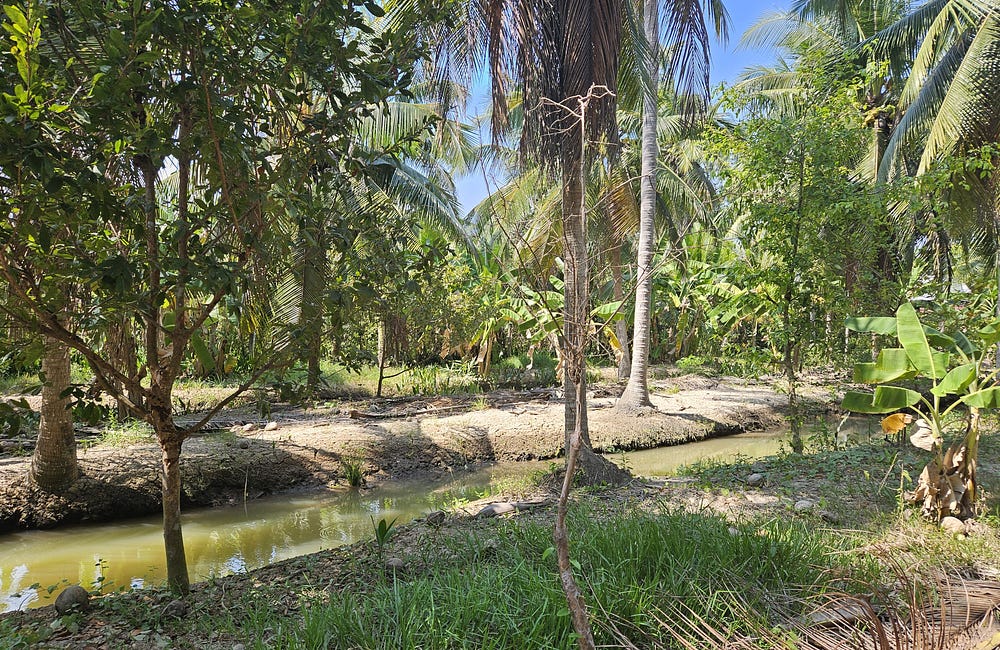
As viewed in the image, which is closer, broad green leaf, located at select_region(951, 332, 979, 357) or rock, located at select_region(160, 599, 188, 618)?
rock, located at select_region(160, 599, 188, 618)

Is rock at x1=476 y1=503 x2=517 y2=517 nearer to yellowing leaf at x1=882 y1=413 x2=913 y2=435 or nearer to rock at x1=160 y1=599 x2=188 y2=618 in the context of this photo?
rock at x1=160 y1=599 x2=188 y2=618

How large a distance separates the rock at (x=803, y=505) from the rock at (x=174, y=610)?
457 cm

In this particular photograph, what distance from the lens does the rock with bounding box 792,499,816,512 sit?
5406 mm

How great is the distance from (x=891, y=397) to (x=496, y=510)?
135 inches

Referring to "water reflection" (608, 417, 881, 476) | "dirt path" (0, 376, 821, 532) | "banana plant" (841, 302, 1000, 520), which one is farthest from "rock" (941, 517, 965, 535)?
"dirt path" (0, 376, 821, 532)

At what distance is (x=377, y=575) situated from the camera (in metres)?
4.25

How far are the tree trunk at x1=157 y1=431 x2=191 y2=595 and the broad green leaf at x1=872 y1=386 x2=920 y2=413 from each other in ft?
16.8

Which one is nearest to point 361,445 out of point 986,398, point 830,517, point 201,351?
point 201,351

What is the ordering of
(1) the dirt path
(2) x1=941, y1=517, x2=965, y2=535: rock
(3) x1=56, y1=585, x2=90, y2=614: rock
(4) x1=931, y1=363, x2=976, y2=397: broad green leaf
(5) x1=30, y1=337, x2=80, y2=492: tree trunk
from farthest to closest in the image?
(1) the dirt path
(5) x1=30, y1=337, x2=80, y2=492: tree trunk
(4) x1=931, y1=363, x2=976, y2=397: broad green leaf
(2) x1=941, y1=517, x2=965, y2=535: rock
(3) x1=56, y1=585, x2=90, y2=614: rock

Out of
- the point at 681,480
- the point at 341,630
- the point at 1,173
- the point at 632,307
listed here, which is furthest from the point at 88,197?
the point at 632,307

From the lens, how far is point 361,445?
9.38 m

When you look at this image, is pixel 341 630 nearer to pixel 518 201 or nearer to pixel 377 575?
pixel 377 575

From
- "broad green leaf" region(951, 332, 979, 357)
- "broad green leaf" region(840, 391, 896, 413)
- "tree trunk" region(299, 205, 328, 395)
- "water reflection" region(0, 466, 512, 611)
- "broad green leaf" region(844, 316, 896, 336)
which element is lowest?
"water reflection" region(0, 466, 512, 611)

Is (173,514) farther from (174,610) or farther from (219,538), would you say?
(219,538)
